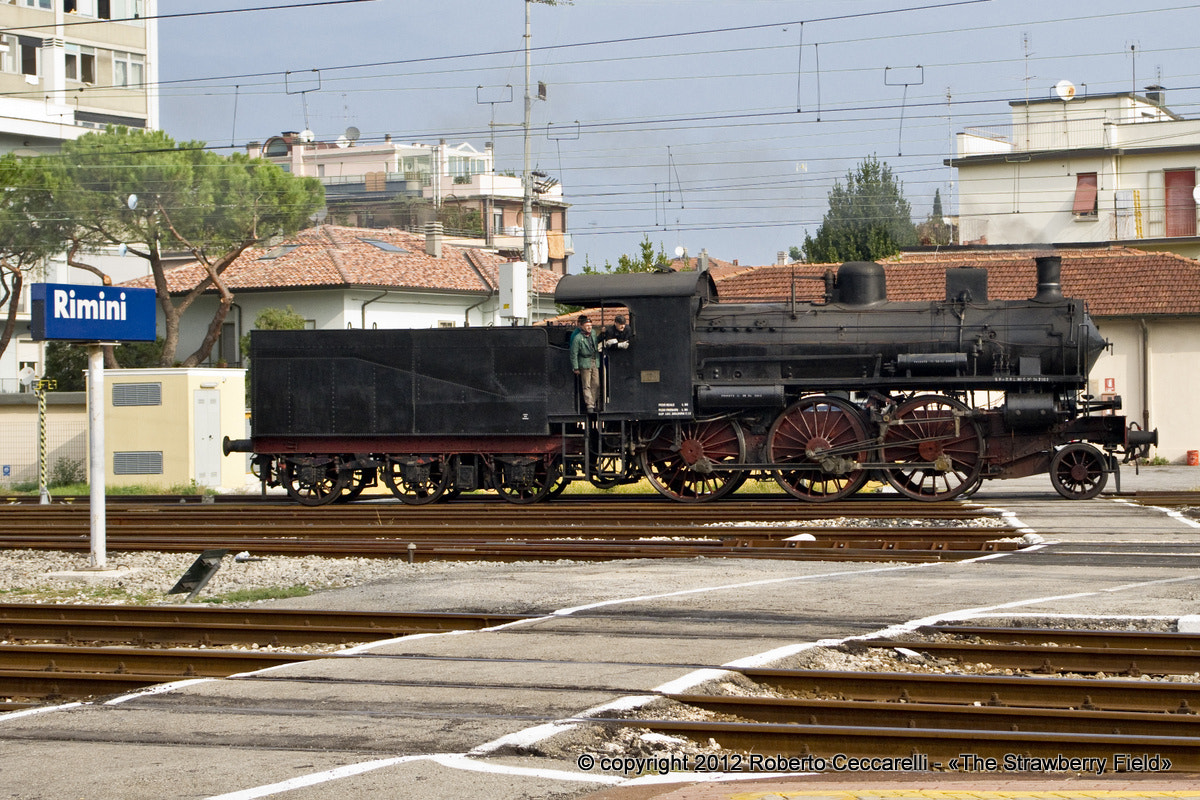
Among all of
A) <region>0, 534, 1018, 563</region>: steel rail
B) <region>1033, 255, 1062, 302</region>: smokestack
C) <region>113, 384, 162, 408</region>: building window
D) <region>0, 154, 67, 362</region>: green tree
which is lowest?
<region>0, 534, 1018, 563</region>: steel rail

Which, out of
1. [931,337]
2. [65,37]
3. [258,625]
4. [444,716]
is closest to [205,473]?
[931,337]

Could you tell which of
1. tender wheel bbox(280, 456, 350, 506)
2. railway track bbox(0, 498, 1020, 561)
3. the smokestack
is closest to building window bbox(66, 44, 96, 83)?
railway track bbox(0, 498, 1020, 561)

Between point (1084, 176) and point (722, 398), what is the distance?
31.3m

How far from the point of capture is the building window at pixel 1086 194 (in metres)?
44.2

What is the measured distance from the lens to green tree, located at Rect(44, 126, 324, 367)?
135 feet

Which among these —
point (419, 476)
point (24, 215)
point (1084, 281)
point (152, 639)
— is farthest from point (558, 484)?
point (24, 215)

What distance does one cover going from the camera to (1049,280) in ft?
59.1

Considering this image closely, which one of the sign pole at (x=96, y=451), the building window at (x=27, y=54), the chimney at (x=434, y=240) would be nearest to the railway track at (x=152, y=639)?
the sign pole at (x=96, y=451)

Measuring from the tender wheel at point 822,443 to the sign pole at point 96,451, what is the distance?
8.84m

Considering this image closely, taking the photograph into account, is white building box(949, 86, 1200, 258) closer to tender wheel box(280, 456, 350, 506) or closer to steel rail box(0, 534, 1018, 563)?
tender wheel box(280, 456, 350, 506)

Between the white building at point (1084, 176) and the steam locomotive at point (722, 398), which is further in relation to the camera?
the white building at point (1084, 176)

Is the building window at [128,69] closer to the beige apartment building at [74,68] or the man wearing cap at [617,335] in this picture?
the beige apartment building at [74,68]

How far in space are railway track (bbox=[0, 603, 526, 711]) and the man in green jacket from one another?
839 cm

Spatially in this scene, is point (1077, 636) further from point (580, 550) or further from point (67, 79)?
point (67, 79)
